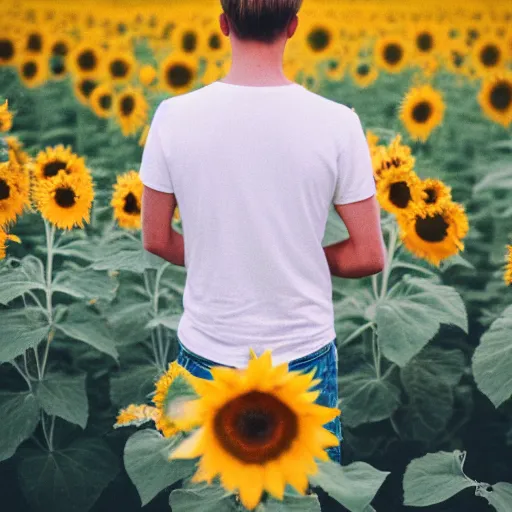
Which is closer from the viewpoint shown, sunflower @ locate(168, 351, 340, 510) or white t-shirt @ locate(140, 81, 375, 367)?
sunflower @ locate(168, 351, 340, 510)

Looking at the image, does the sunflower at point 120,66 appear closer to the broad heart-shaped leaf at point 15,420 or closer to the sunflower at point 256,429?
the broad heart-shaped leaf at point 15,420

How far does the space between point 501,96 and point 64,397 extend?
7.55ft

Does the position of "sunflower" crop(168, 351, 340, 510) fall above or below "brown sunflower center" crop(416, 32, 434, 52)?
above

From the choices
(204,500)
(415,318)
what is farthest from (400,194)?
(204,500)

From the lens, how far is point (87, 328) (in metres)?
1.91

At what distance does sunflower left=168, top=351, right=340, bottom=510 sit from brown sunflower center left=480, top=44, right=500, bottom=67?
11.1 feet

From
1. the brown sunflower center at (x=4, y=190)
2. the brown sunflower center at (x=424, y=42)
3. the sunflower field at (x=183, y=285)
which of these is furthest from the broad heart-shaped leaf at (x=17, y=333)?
the brown sunflower center at (x=424, y=42)

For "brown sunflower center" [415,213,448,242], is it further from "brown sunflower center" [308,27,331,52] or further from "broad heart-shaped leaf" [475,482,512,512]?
"brown sunflower center" [308,27,331,52]

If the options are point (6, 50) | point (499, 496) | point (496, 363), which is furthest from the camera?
point (6, 50)

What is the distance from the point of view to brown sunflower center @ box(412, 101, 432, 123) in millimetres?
3141

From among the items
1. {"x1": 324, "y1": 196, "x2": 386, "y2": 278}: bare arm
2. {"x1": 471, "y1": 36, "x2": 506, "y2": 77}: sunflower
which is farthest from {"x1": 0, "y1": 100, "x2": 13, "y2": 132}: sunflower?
{"x1": 471, "y1": 36, "x2": 506, "y2": 77}: sunflower

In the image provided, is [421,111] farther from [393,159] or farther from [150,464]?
[150,464]

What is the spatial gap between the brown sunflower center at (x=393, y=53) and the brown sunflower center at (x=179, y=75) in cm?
111

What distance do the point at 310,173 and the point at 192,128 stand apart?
0.55ft
